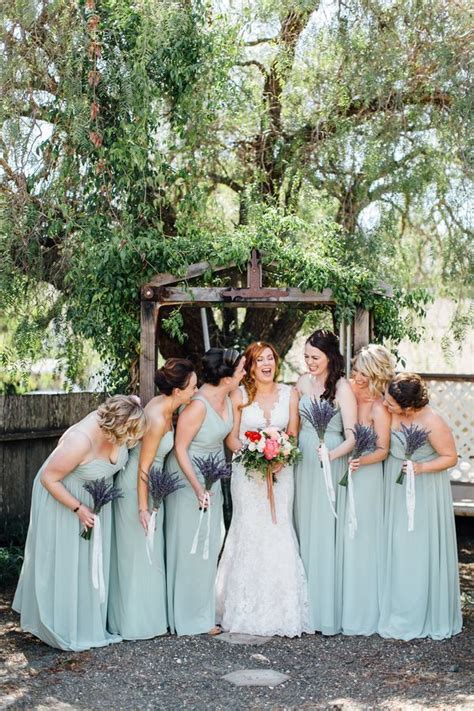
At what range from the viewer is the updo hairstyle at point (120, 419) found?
5.41 metres

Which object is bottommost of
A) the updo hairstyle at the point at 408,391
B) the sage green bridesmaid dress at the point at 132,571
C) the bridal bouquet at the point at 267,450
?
the sage green bridesmaid dress at the point at 132,571

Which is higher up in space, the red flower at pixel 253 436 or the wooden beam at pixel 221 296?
the wooden beam at pixel 221 296

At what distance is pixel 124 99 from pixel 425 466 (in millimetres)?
3475

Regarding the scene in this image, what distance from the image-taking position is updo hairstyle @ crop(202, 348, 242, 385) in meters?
6.07

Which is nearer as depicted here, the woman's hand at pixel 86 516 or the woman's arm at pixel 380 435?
the woman's hand at pixel 86 516

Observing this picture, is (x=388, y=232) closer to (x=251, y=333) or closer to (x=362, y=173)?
(x=362, y=173)

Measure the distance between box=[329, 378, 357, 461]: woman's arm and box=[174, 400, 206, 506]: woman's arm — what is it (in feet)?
3.00

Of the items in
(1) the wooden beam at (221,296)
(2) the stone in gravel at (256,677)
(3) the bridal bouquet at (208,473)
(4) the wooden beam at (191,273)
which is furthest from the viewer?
(1) the wooden beam at (221,296)

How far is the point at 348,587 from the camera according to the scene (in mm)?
6016

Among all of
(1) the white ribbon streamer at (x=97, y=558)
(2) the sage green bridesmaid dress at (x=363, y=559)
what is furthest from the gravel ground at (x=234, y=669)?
(1) the white ribbon streamer at (x=97, y=558)

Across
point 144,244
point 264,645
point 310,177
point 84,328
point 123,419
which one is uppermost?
point 310,177

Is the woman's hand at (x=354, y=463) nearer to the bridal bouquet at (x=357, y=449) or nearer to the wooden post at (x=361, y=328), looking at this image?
the bridal bouquet at (x=357, y=449)

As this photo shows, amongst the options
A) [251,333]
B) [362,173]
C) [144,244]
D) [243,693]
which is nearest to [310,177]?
[362,173]

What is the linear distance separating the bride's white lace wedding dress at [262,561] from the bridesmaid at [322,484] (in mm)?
75
